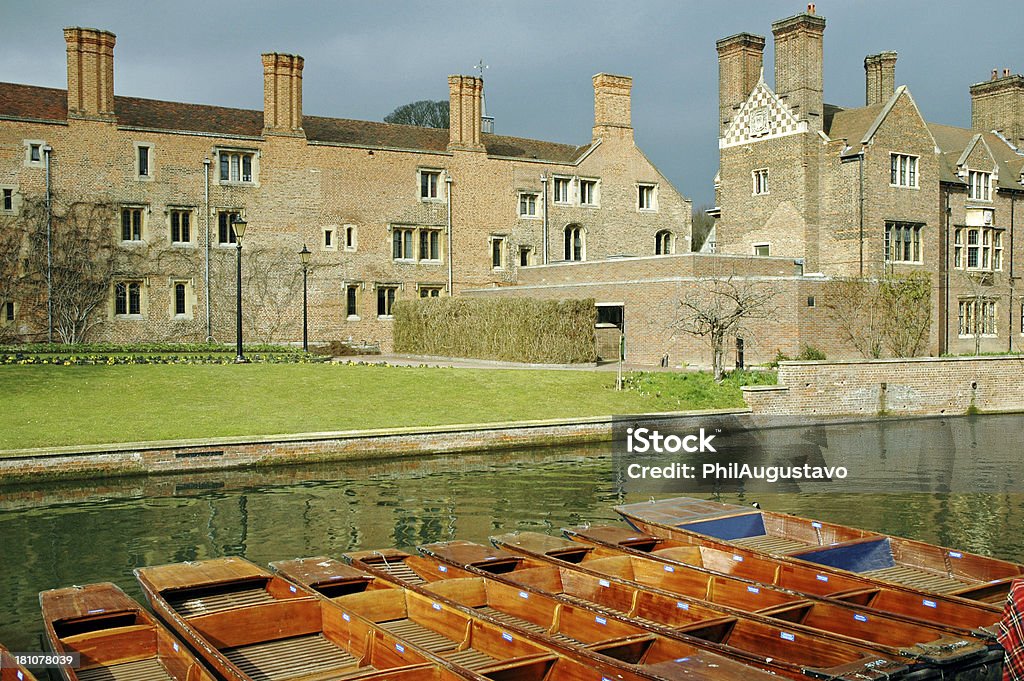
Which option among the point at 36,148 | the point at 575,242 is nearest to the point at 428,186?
the point at 575,242

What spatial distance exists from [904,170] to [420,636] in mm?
34741

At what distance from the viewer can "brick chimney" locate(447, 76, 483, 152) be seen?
4212cm

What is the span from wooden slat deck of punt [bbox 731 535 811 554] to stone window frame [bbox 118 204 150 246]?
30603 millimetres

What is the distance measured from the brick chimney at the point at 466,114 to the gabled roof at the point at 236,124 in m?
0.89

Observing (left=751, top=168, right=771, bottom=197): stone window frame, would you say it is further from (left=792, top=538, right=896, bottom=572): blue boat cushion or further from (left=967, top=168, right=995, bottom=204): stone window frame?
(left=792, top=538, right=896, bottom=572): blue boat cushion

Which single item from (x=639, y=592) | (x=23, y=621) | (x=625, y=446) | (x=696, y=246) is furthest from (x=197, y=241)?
(x=696, y=246)

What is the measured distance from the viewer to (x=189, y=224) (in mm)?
38000

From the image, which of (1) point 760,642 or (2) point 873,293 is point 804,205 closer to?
(2) point 873,293

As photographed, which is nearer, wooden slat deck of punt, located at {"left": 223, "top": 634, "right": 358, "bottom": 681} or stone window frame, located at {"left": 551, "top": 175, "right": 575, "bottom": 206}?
wooden slat deck of punt, located at {"left": 223, "top": 634, "right": 358, "bottom": 681}

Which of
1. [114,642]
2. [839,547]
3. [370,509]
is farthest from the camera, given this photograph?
[370,509]

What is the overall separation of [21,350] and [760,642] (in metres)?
26.5

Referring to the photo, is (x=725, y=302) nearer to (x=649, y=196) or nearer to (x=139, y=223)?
(x=649, y=196)

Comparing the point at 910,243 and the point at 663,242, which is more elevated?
the point at 663,242

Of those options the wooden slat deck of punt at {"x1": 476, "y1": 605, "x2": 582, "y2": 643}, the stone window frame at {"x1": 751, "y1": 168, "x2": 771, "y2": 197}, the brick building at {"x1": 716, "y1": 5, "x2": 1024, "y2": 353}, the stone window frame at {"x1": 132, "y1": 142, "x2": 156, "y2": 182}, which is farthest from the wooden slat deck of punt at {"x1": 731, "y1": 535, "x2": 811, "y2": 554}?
the stone window frame at {"x1": 132, "y1": 142, "x2": 156, "y2": 182}
